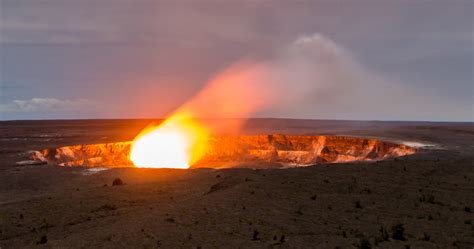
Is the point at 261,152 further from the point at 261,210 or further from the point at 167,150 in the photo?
the point at 261,210

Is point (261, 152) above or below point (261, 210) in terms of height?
below

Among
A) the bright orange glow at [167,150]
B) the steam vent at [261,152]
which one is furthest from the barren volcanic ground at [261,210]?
the bright orange glow at [167,150]

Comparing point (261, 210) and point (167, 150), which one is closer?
point (261, 210)

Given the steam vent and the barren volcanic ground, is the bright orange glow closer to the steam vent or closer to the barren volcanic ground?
the steam vent

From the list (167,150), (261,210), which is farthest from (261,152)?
(261,210)

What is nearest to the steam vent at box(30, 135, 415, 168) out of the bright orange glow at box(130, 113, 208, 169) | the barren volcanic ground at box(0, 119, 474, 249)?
the bright orange glow at box(130, 113, 208, 169)

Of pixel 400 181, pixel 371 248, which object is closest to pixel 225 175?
pixel 400 181

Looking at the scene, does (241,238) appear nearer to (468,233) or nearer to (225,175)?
(468,233)
